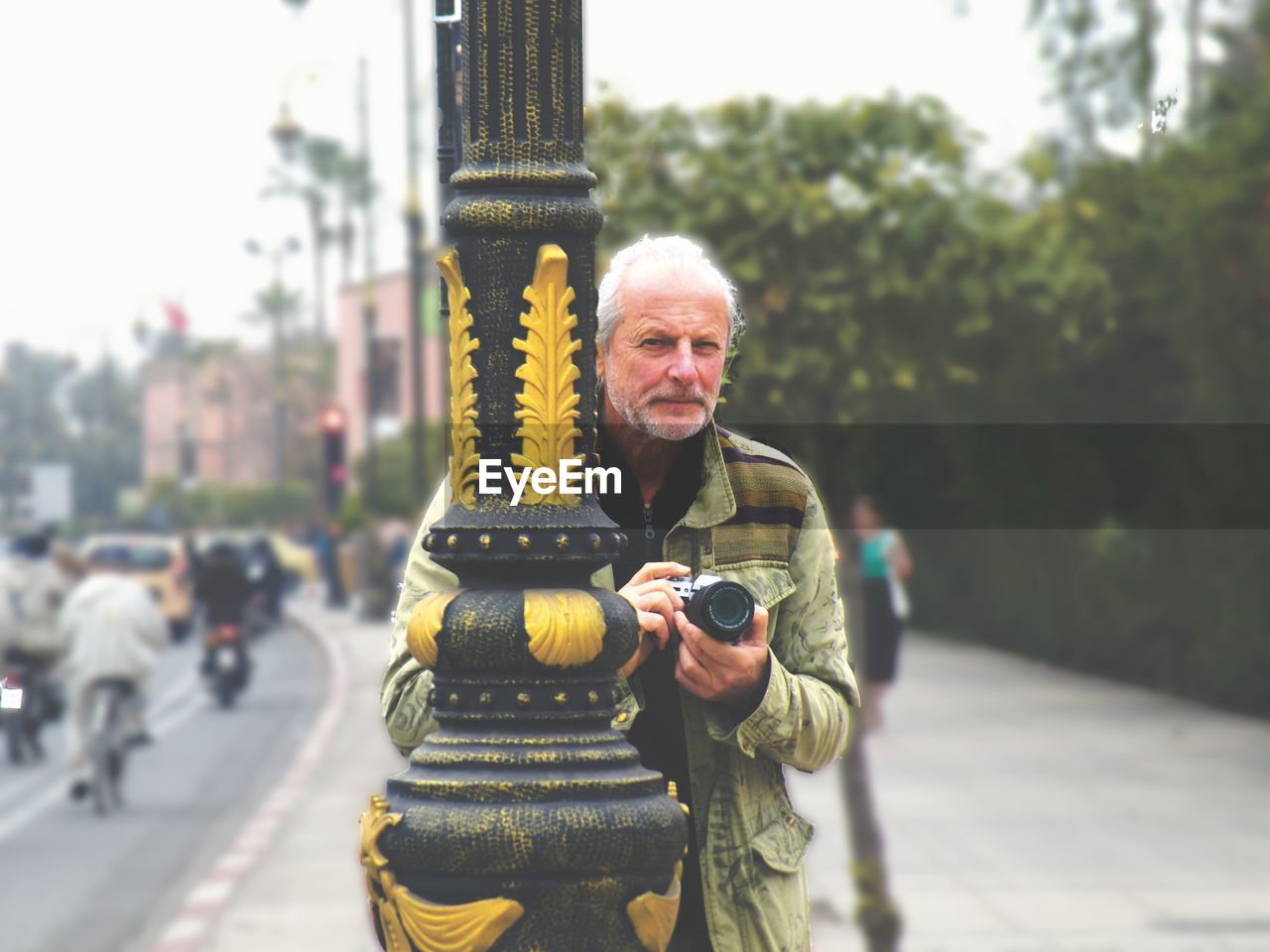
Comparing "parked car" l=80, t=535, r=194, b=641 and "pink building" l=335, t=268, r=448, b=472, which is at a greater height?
"pink building" l=335, t=268, r=448, b=472

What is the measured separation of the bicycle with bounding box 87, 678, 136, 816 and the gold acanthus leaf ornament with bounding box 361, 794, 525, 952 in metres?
12.6

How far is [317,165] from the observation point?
8669 centimetres

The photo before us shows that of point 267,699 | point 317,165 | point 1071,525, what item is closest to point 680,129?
point 1071,525

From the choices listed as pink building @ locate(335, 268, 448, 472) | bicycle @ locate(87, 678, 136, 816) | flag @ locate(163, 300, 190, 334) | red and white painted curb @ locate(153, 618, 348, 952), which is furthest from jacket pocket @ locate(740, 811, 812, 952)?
pink building @ locate(335, 268, 448, 472)

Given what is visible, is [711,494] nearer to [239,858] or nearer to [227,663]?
[239,858]

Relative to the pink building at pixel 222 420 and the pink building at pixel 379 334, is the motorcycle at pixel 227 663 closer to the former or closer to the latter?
the pink building at pixel 379 334

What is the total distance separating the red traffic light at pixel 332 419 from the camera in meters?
41.9

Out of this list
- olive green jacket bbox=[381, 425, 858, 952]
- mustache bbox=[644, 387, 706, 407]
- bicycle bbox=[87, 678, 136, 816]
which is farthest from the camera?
bicycle bbox=[87, 678, 136, 816]

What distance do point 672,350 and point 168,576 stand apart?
36.0 m

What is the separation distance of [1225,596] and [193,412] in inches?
4697

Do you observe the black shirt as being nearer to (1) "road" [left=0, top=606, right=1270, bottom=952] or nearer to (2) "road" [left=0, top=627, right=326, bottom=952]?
(1) "road" [left=0, top=606, right=1270, bottom=952]

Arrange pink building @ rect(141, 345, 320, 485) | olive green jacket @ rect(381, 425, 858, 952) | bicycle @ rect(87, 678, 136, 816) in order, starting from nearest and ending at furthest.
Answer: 1. olive green jacket @ rect(381, 425, 858, 952)
2. bicycle @ rect(87, 678, 136, 816)
3. pink building @ rect(141, 345, 320, 485)

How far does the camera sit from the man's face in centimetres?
271

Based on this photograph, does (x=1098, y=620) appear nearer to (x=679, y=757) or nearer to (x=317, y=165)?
(x=679, y=757)
